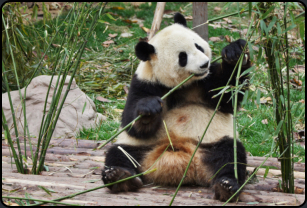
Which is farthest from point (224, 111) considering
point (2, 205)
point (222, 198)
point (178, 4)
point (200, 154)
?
point (178, 4)

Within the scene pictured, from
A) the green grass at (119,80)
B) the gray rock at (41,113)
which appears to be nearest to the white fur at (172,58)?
the green grass at (119,80)

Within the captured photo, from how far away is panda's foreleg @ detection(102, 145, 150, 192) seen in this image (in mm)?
2477

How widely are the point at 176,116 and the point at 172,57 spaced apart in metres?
0.50

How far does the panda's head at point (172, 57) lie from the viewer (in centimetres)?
270

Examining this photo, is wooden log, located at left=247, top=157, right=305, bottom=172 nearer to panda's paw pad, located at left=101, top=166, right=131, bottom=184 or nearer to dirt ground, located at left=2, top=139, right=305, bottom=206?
dirt ground, located at left=2, top=139, right=305, bottom=206

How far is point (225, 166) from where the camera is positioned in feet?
7.95

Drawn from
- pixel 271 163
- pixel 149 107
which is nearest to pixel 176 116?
pixel 149 107

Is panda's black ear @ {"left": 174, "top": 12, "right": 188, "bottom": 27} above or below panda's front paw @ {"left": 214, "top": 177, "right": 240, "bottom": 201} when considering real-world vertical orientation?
above

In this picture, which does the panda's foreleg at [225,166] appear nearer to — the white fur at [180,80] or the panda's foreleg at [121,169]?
the white fur at [180,80]

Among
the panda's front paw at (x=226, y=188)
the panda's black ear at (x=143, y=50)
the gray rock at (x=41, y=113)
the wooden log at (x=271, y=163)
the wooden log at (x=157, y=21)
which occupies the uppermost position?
the wooden log at (x=157, y=21)

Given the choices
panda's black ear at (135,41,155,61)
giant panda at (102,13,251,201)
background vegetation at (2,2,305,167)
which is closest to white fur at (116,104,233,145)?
giant panda at (102,13,251,201)

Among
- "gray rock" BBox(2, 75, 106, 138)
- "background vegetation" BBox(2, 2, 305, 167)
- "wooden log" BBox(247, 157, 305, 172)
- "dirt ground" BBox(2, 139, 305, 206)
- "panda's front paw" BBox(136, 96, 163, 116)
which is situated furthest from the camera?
"gray rock" BBox(2, 75, 106, 138)

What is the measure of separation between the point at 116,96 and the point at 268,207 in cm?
416

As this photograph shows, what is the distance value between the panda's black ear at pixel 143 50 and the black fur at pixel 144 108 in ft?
0.66
